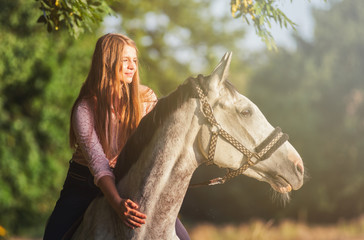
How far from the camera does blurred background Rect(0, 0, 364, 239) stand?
436 inches

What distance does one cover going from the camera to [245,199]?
63.7 feet

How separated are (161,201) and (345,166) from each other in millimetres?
17864

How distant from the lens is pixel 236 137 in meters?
2.76

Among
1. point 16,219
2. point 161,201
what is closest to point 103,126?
point 161,201

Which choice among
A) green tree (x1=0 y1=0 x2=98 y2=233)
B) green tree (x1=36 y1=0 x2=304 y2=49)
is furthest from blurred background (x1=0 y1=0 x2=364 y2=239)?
green tree (x1=36 y1=0 x2=304 y2=49)

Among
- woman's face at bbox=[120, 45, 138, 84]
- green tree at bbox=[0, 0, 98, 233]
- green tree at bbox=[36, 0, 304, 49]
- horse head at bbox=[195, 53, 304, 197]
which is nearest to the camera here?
horse head at bbox=[195, 53, 304, 197]

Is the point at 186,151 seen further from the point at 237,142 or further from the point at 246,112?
the point at 246,112

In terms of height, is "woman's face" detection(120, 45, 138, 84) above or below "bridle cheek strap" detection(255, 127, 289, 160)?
above

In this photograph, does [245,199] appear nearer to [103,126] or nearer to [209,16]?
[209,16]

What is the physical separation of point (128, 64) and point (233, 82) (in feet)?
52.8

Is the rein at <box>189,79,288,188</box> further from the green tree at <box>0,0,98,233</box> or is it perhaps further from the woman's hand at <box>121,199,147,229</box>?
the green tree at <box>0,0,98,233</box>

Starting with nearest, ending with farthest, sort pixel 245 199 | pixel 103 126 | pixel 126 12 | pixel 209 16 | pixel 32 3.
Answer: pixel 103 126 < pixel 32 3 < pixel 126 12 < pixel 245 199 < pixel 209 16

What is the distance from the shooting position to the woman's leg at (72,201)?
3041mm

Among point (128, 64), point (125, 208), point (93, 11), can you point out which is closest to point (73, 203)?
point (125, 208)
